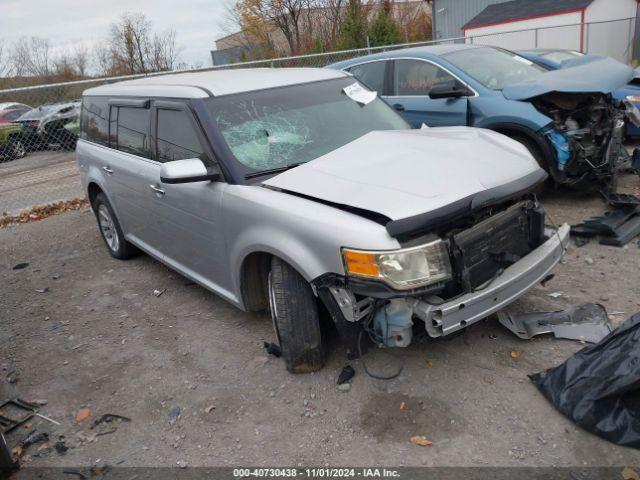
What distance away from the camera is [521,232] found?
3.22 metres

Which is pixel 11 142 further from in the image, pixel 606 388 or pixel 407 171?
pixel 606 388

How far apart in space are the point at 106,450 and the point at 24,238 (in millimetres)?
5397

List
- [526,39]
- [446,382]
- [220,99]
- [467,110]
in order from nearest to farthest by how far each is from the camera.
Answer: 1. [446,382]
2. [220,99]
3. [467,110]
4. [526,39]

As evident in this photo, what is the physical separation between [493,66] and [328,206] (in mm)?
→ 4352

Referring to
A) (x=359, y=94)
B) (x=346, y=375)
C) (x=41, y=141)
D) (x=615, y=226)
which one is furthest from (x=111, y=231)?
(x=41, y=141)

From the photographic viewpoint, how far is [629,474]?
→ 229 cm

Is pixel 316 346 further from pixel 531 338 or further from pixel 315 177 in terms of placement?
pixel 531 338

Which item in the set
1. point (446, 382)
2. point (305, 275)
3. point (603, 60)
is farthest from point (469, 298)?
point (603, 60)

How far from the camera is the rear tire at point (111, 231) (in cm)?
550

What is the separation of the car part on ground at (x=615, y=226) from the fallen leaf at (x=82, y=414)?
14.2 ft

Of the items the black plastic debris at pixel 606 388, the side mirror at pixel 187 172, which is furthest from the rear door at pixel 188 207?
the black plastic debris at pixel 606 388

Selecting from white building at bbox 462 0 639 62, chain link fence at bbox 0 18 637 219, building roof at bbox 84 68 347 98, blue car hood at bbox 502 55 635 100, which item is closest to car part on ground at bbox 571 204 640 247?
blue car hood at bbox 502 55 635 100

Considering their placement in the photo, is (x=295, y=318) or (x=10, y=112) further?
(x=10, y=112)

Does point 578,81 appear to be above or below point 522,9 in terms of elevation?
below
